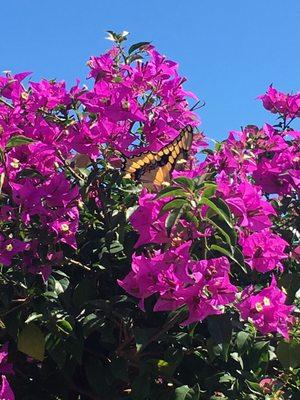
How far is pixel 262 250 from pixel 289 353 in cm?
34

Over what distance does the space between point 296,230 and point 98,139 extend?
71 centimetres

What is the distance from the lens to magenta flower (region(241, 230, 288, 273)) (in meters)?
1.57

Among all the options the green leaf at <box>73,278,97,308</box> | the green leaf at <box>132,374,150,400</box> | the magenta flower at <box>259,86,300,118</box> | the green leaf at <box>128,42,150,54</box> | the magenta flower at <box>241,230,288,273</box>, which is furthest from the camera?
the magenta flower at <box>259,86,300,118</box>

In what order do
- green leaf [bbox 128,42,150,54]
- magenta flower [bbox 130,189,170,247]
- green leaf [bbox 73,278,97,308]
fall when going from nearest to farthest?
magenta flower [bbox 130,189,170,247], green leaf [bbox 73,278,97,308], green leaf [bbox 128,42,150,54]

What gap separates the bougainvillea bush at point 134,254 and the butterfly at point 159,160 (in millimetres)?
34

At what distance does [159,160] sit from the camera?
6.06ft

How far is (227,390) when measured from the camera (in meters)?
1.80

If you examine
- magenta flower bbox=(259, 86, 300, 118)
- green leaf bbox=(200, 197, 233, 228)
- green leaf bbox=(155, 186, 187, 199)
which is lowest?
green leaf bbox=(200, 197, 233, 228)

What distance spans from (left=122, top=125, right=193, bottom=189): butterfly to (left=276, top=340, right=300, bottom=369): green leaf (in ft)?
1.85

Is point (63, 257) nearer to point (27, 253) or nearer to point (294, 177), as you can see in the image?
point (27, 253)

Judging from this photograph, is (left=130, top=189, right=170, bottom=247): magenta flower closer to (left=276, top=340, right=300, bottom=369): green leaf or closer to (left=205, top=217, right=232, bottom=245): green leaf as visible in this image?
(left=205, top=217, right=232, bottom=245): green leaf

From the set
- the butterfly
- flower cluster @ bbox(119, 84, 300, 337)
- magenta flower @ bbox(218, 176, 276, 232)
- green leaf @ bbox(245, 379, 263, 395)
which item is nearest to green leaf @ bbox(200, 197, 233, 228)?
flower cluster @ bbox(119, 84, 300, 337)

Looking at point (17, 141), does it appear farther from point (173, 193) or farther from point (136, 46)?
point (136, 46)

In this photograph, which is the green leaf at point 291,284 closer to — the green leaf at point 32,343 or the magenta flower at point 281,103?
the green leaf at point 32,343
